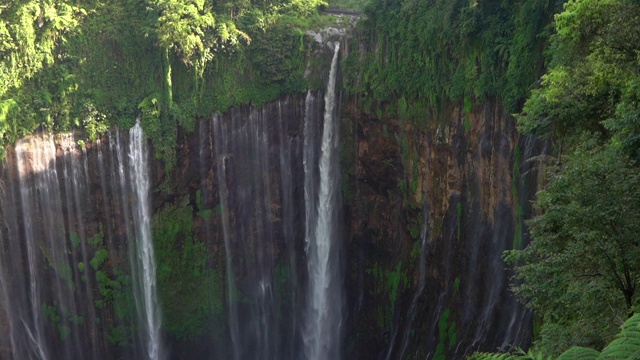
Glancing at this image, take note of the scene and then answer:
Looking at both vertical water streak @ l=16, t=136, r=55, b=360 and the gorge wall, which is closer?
the gorge wall

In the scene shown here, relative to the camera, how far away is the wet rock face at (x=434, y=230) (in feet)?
61.6

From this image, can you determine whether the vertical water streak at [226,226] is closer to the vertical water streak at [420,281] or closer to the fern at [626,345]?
the vertical water streak at [420,281]

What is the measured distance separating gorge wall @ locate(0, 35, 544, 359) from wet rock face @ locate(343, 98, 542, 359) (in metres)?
0.06

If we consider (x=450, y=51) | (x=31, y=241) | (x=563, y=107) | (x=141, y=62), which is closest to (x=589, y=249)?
(x=563, y=107)

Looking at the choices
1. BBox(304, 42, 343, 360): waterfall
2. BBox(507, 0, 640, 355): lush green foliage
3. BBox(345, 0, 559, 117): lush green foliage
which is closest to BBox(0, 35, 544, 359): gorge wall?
BBox(304, 42, 343, 360): waterfall

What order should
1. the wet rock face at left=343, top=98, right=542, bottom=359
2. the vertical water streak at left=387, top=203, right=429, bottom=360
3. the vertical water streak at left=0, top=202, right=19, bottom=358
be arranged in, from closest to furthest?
the wet rock face at left=343, top=98, right=542, bottom=359
the vertical water streak at left=387, top=203, right=429, bottom=360
the vertical water streak at left=0, top=202, right=19, bottom=358

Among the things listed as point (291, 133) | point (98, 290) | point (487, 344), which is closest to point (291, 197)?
point (291, 133)

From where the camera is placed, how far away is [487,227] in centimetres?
1966

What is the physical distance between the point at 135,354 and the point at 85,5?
479 inches

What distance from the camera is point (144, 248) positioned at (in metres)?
24.5

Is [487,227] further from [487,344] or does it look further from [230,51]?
[230,51]

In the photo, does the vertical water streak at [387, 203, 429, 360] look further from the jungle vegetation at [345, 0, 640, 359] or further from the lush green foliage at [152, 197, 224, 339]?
the lush green foliage at [152, 197, 224, 339]

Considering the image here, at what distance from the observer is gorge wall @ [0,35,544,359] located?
22109mm

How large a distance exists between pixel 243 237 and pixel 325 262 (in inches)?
120
